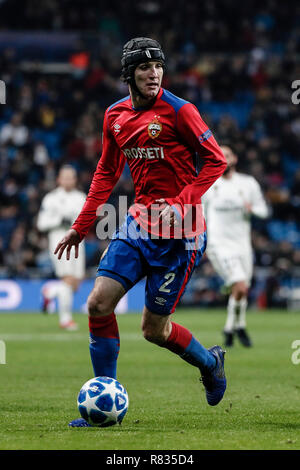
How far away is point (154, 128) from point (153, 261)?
88cm

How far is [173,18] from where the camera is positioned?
91.1 ft

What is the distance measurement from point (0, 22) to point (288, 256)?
514 inches

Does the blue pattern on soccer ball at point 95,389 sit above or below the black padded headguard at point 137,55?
below

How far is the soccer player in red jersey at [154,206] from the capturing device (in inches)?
229

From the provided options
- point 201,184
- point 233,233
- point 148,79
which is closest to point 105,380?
point 201,184

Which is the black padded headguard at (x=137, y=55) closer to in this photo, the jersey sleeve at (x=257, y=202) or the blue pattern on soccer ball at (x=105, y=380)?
the blue pattern on soccer ball at (x=105, y=380)

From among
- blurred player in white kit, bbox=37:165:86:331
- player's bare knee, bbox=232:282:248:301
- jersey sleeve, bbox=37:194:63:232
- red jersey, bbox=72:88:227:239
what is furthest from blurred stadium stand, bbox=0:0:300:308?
red jersey, bbox=72:88:227:239

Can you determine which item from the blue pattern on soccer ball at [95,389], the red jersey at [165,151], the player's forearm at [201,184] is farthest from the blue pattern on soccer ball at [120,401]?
the player's forearm at [201,184]

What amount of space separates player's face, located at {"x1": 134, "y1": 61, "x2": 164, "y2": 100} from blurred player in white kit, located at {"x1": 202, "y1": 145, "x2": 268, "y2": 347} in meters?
5.83

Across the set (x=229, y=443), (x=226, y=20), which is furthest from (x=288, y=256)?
(x=229, y=443)

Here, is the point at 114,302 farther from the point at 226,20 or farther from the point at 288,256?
the point at 226,20

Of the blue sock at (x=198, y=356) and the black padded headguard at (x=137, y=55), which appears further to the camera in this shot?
the blue sock at (x=198, y=356)

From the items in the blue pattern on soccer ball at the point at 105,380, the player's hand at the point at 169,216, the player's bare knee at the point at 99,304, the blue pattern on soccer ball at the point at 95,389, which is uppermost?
the player's hand at the point at 169,216

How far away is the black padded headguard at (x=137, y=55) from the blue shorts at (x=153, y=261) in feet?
3.27
